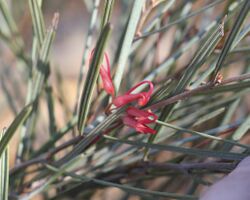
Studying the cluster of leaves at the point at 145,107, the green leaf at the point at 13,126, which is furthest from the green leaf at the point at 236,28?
the green leaf at the point at 13,126

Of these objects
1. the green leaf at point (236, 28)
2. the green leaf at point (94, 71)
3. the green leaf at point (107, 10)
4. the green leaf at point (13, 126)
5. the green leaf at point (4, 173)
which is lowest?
the green leaf at point (4, 173)

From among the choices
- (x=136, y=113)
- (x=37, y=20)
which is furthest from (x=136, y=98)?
(x=37, y=20)

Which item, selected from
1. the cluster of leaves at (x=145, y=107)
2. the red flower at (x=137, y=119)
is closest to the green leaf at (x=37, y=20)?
the cluster of leaves at (x=145, y=107)

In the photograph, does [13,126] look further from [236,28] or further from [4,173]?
[236,28]

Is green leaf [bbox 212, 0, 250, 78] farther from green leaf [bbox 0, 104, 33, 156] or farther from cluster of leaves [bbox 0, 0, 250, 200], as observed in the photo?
green leaf [bbox 0, 104, 33, 156]

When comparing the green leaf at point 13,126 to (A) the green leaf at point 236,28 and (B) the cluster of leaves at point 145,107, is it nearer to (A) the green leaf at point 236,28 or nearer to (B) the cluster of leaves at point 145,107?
(B) the cluster of leaves at point 145,107

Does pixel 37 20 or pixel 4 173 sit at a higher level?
pixel 37 20

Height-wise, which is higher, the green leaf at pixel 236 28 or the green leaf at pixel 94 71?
the green leaf at pixel 236 28

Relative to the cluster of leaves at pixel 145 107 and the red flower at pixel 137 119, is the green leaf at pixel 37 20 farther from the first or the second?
the red flower at pixel 137 119

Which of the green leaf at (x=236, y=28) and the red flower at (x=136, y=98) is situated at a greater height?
the green leaf at (x=236, y=28)
